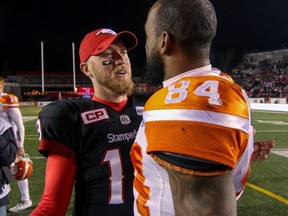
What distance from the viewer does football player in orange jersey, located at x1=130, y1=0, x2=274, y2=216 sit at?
0.84 m

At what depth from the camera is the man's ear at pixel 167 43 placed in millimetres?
1051

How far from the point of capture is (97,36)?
1.80 metres

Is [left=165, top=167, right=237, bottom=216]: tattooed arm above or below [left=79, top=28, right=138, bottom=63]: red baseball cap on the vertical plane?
below

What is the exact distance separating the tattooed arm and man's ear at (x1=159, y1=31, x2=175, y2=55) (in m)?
0.41

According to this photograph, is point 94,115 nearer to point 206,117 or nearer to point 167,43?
point 167,43

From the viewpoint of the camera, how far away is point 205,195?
2.75ft

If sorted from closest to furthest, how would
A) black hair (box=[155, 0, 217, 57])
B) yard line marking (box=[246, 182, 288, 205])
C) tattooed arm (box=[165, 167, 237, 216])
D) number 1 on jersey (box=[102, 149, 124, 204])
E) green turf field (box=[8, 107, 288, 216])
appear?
1. tattooed arm (box=[165, 167, 237, 216])
2. black hair (box=[155, 0, 217, 57])
3. number 1 on jersey (box=[102, 149, 124, 204])
4. green turf field (box=[8, 107, 288, 216])
5. yard line marking (box=[246, 182, 288, 205])

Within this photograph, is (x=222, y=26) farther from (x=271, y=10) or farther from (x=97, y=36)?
(x=97, y=36)

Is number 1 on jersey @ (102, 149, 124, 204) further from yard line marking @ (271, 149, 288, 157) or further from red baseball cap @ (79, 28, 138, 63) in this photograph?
yard line marking @ (271, 149, 288, 157)

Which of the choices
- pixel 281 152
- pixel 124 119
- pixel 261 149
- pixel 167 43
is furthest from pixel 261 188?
pixel 167 43

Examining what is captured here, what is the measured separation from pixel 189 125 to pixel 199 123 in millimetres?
27

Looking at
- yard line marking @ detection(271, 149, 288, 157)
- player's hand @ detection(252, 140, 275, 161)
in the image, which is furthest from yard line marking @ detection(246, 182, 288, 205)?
player's hand @ detection(252, 140, 275, 161)

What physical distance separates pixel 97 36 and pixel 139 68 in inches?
1916

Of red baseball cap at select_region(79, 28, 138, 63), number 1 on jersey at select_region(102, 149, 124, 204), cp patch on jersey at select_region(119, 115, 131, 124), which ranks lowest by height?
number 1 on jersey at select_region(102, 149, 124, 204)
